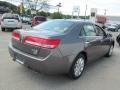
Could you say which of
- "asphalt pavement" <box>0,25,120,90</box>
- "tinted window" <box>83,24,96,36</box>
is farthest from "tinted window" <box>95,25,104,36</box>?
"asphalt pavement" <box>0,25,120,90</box>

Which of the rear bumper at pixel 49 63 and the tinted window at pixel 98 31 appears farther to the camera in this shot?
the tinted window at pixel 98 31

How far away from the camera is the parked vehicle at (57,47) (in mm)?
3695

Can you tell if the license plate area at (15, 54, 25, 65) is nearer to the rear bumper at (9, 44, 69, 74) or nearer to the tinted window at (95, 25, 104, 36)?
the rear bumper at (9, 44, 69, 74)

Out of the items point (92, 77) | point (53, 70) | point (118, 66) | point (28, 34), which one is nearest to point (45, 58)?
point (53, 70)

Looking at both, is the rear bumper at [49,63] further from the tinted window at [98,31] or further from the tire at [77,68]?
the tinted window at [98,31]

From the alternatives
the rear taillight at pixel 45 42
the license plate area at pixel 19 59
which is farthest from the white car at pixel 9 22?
the rear taillight at pixel 45 42

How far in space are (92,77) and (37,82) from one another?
1573mm

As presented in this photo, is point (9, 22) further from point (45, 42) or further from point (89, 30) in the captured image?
point (45, 42)

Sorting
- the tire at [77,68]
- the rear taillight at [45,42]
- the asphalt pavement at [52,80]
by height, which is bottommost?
the asphalt pavement at [52,80]

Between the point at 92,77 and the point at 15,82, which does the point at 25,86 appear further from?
the point at 92,77

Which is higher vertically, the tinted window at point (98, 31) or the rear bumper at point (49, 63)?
the tinted window at point (98, 31)

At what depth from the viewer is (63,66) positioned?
386cm

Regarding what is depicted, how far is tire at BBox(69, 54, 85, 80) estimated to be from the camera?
169 inches

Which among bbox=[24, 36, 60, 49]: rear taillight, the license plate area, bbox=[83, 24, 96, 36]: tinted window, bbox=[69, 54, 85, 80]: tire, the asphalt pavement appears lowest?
the asphalt pavement
